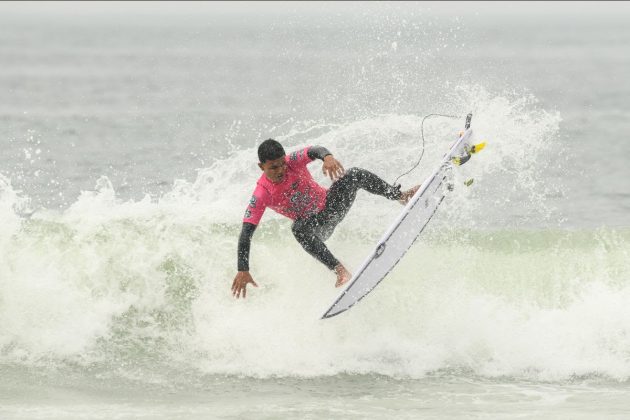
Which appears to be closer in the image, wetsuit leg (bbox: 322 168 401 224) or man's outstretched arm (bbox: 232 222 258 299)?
man's outstretched arm (bbox: 232 222 258 299)

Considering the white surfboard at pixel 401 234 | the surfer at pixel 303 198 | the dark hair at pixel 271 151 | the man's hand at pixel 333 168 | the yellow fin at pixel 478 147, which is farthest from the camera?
the yellow fin at pixel 478 147

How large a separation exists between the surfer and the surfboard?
0.44 feet

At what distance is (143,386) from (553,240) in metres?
6.34

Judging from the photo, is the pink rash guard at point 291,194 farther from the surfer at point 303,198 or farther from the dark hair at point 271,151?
the dark hair at point 271,151

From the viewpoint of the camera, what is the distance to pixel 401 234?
8.05 meters

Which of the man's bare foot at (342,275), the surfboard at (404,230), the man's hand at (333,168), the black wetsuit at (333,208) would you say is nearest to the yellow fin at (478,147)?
the surfboard at (404,230)

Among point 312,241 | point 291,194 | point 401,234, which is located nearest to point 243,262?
point 312,241

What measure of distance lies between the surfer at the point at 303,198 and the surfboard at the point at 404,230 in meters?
0.13

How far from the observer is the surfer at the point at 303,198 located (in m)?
7.72

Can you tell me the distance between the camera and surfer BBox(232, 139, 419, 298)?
25.3 ft

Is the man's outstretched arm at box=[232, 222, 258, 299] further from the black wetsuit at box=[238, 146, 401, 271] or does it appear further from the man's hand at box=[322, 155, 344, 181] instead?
the man's hand at box=[322, 155, 344, 181]

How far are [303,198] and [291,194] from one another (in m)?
0.12

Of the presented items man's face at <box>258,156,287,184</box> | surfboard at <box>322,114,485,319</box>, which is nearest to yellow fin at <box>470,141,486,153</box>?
surfboard at <box>322,114,485,319</box>

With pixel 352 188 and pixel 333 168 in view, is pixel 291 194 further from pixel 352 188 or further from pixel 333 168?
pixel 333 168
